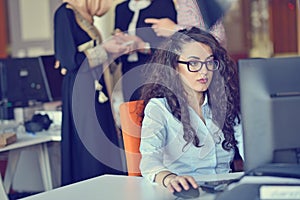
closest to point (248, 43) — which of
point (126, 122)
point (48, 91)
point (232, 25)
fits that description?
point (232, 25)

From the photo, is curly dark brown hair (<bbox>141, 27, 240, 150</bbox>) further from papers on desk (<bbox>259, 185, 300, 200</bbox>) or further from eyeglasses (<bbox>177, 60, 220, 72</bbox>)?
papers on desk (<bbox>259, 185, 300, 200</bbox>)

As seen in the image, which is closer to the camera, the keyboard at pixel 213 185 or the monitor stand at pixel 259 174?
the monitor stand at pixel 259 174

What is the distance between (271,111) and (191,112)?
0.91m

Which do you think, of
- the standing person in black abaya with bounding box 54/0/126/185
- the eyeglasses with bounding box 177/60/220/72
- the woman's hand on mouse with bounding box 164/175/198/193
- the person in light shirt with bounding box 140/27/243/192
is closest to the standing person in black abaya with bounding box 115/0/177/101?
the standing person in black abaya with bounding box 54/0/126/185

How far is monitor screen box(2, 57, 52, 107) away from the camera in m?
4.53

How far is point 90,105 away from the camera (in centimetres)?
434

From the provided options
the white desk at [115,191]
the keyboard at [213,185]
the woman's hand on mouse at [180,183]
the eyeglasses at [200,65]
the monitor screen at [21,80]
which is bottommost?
the white desk at [115,191]

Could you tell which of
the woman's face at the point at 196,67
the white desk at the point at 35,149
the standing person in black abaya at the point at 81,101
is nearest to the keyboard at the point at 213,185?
the woman's face at the point at 196,67

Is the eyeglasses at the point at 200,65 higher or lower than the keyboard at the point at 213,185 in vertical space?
higher

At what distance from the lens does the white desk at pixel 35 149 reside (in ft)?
13.2

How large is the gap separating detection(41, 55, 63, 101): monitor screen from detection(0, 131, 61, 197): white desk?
370 millimetres

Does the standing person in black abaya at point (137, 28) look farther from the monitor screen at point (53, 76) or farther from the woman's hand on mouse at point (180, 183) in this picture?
the woman's hand on mouse at point (180, 183)

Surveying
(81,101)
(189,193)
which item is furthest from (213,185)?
(81,101)

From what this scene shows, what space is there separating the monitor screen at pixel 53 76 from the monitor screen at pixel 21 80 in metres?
0.05
